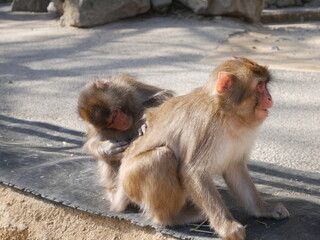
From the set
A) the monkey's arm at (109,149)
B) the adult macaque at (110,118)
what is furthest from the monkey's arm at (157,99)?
the monkey's arm at (109,149)

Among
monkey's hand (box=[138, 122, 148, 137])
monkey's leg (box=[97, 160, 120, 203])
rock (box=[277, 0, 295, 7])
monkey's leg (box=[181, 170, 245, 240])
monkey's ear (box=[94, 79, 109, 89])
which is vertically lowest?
rock (box=[277, 0, 295, 7])

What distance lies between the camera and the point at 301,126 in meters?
6.35

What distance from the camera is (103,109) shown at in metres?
3.87

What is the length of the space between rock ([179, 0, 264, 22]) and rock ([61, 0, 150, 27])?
1.20m

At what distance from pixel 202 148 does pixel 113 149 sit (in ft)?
2.75

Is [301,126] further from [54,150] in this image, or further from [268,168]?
[54,150]

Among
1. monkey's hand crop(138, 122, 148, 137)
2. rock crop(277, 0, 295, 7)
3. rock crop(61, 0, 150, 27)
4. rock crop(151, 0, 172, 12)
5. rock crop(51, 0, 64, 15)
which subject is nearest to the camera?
monkey's hand crop(138, 122, 148, 137)

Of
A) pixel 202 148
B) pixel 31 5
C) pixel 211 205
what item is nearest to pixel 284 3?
pixel 31 5

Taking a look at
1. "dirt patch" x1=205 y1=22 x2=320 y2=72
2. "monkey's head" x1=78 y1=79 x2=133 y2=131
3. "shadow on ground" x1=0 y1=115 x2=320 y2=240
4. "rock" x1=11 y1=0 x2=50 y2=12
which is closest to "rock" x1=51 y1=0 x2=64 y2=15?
"rock" x1=11 y1=0 x2=50 y2=12

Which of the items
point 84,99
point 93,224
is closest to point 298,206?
point 93,224

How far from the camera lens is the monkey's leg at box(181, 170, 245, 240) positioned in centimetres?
302

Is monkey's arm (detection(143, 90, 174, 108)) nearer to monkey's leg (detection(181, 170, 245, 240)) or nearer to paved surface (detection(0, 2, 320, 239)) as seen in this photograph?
paved surface (detection(0, 2, 320, 239))

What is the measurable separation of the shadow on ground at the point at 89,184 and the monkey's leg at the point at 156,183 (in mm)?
132

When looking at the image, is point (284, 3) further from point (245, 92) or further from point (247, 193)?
point (245, 92)
